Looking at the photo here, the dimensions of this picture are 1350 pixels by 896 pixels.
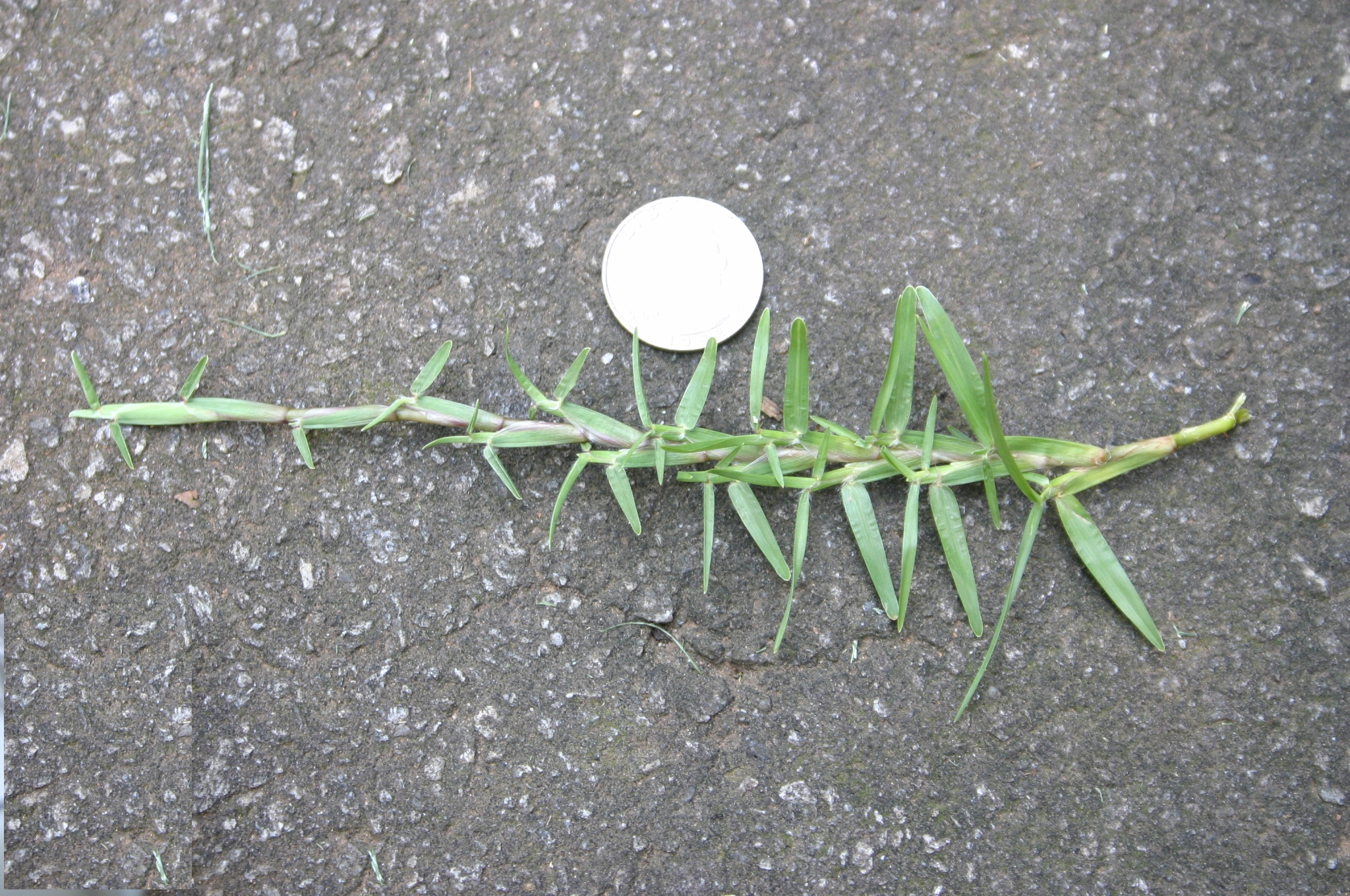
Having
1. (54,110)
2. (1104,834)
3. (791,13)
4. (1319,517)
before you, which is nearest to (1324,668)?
(1319,517)

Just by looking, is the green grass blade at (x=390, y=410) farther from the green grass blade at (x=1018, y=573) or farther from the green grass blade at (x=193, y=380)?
the green grass blade at (x=1018, y=573)

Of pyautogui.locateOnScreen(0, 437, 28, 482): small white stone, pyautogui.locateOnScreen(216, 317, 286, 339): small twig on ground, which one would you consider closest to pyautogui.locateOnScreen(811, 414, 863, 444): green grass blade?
pyautogui.locateOnScreen(216, 317, 286, 339): small twig on ground

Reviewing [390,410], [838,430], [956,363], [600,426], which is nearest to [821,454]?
[838,430]

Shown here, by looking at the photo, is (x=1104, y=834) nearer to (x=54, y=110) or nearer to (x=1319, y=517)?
(x=1319, y=517)

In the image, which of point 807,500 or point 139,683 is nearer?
point 807,500

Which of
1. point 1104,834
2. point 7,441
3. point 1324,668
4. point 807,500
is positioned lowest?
point 1104,834

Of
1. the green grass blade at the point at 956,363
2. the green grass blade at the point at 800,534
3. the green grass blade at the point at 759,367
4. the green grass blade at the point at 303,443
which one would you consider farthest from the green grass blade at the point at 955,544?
the green grass blade at the point at 303,443
